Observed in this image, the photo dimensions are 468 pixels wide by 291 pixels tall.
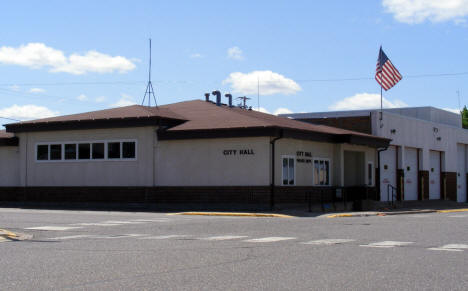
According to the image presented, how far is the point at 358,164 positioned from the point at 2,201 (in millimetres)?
20450

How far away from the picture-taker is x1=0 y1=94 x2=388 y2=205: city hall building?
1190 inches

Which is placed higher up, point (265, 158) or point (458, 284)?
point (265, 158)

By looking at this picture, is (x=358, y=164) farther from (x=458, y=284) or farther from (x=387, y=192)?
(x=458, y=284)

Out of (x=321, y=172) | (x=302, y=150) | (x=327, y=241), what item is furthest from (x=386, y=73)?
(x=327, y=241)

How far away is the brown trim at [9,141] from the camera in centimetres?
3572

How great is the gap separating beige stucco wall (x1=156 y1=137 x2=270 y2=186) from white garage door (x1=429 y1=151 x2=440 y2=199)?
72.0 ft

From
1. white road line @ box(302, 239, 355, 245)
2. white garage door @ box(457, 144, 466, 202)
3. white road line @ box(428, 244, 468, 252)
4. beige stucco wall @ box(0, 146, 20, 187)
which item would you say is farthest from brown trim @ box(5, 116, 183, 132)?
white garage door @ box(457, 144, 466, 202)

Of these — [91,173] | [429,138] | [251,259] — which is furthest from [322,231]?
[429,138]

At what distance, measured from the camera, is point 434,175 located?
48250 millimetres

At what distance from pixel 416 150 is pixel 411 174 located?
202cm

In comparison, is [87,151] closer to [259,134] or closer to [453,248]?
[259,134]

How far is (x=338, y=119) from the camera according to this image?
41.9m

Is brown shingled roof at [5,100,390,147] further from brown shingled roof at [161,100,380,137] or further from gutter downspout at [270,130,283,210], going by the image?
gutter downspout at [270,130,283,210]

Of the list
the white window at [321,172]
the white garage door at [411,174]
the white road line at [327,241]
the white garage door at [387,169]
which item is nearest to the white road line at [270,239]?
the white road line at [327,241]
